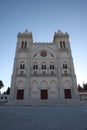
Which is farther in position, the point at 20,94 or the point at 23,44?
the point at 23,44

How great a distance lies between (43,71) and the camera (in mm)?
33375

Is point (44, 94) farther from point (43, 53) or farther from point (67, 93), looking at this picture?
point (43, 53)

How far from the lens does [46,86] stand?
3108cm

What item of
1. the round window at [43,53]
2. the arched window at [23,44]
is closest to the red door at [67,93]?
the round window at [43,53]

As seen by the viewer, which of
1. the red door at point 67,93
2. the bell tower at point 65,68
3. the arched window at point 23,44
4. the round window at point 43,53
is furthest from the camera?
the arched window at point 23,44

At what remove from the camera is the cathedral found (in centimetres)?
3003

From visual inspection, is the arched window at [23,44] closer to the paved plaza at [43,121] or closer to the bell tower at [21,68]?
the bell tower at [21,68]

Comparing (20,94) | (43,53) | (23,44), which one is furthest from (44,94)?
(23,44)

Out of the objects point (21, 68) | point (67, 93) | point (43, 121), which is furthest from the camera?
point (21, 68)

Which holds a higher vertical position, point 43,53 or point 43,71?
point 43,53

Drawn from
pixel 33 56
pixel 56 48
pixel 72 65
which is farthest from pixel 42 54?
pixel 72 65

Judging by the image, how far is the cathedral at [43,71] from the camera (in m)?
30.0

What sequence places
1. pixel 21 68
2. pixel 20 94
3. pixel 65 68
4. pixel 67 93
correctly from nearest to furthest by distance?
pixel 20 94 < pixel 67 93 < pixel 21 68 < pixel 65 68

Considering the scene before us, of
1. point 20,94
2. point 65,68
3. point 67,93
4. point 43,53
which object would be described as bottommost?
point 20,94
